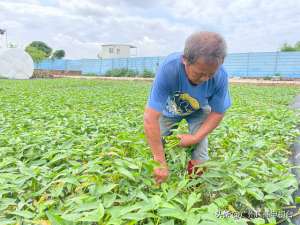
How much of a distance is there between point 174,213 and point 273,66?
24371 mm

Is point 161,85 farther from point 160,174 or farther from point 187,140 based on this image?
point 160,174

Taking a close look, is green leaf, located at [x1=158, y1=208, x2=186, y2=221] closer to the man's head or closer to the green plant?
the man's head

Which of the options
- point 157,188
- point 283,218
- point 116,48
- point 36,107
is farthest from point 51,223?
point 116,48

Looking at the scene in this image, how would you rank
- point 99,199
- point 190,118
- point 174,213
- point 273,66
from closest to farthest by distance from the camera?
point 174,213, point 99,199, point 190,118, point 273,66

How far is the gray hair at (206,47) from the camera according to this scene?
1.73 metres

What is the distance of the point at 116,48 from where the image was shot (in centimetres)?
5316

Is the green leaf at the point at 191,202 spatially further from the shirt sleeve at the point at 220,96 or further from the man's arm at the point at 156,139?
the shirt sleeve at the point at 220,96

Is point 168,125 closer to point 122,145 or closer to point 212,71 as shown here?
point 122,145

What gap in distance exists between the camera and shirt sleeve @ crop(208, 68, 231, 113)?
2.24 meters

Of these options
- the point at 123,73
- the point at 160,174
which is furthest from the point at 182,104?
the point at 123,73

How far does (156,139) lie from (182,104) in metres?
0.52

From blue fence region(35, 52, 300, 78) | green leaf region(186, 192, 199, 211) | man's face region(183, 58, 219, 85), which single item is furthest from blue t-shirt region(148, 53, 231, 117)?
blue fence region(35, 52, 300, 78)

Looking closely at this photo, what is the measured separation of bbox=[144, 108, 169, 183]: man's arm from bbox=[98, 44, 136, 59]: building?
51694 mm

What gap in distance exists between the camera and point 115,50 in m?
53.2
